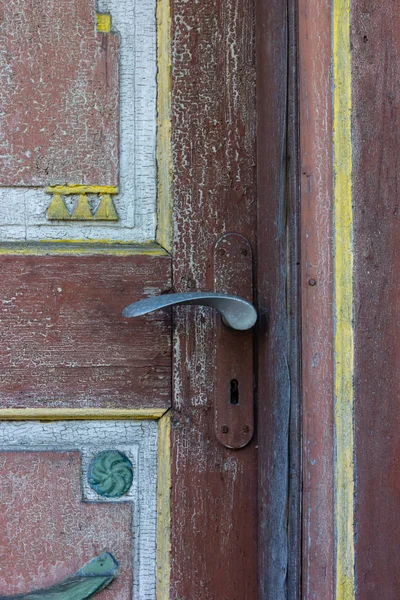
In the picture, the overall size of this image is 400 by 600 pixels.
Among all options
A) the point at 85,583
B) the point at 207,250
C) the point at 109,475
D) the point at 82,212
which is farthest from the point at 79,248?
the point at 85,583

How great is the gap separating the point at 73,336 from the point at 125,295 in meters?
0.08

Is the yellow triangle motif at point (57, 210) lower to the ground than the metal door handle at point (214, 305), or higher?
higher

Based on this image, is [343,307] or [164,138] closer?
[343,307]

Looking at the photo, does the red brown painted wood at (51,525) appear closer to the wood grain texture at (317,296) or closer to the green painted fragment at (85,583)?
the green painted fragment at (85,583)

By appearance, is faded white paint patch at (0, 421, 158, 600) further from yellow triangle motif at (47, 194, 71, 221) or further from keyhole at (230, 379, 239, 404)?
yellow triangle motif at (47, 194, 71, 221)

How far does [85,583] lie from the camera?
0.75 metres

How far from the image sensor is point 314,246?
2.16 feet

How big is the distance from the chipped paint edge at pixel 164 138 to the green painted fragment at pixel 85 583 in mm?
380

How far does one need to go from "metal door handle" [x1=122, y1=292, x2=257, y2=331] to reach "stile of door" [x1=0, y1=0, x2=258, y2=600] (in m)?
0.04

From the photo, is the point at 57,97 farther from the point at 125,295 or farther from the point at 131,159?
the point at 125,295

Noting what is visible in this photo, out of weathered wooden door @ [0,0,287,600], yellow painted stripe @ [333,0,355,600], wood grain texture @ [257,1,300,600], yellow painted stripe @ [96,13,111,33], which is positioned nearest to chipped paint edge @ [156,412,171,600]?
weathered wooden door @ [0,0,287,600]

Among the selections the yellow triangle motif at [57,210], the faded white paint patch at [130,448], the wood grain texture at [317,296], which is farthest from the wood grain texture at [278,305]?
the yellow triangle motif at [57,210]

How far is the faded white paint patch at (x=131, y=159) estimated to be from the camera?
0.77m

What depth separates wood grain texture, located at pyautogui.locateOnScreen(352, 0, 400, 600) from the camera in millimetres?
644
